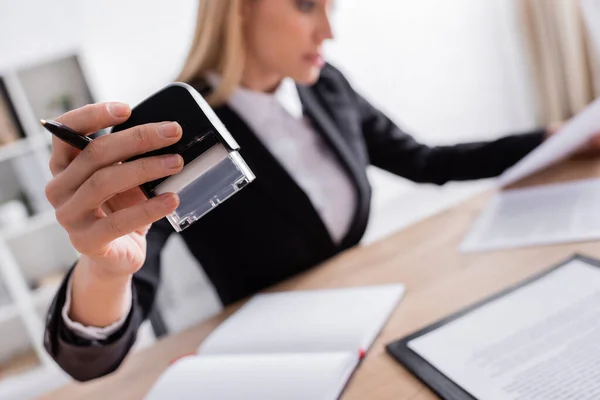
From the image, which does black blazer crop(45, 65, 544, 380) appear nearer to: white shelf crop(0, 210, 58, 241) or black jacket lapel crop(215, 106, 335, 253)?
black jacket lapel crop(215, 106, 335, 253)

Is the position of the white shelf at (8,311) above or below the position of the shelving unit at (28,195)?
below

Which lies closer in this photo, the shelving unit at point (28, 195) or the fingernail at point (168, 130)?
the fingernail at point (168, 130)

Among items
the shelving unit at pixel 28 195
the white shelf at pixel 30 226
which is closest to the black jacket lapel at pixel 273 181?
the shelving unit at pixel 28 195

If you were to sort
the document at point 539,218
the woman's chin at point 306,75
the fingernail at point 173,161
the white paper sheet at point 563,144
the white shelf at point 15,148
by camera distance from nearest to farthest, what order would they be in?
the fingernail at point 173,161 → the document at point 539,218 → the white paper sheet at point 563,144 → the woman's chin at point 306,75 → the white shelf at point 15,148

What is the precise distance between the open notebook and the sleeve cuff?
8 centimetres

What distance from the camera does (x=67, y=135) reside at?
37 centimetres

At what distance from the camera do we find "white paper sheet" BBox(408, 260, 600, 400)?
36cm

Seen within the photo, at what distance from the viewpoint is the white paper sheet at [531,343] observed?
36 cm

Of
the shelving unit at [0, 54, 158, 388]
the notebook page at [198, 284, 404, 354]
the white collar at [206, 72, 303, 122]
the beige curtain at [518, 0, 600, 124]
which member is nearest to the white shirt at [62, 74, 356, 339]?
the white collar at [206, 72, 303, 122]

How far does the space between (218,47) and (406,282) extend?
1.72 ft

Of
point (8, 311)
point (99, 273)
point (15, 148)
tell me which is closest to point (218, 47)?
point (99, 273)

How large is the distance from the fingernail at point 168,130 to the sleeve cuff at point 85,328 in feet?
0.86

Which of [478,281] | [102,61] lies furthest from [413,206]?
[478,281]

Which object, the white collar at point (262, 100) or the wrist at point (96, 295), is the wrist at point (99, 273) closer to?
the wrist at point (96, 295)
